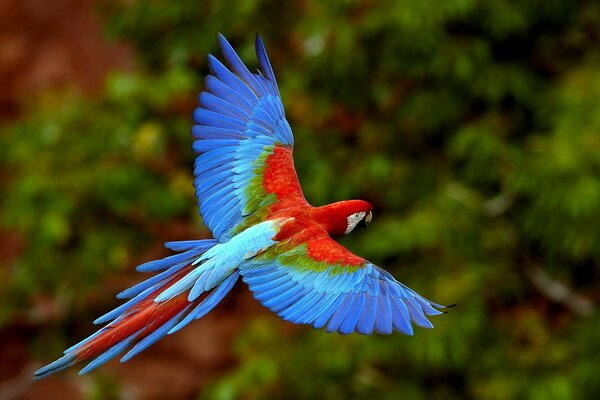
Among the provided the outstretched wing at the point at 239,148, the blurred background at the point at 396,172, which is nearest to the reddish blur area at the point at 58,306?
the blurred background at the point at 396,172

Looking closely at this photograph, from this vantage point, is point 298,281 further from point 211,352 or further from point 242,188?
point 211,352

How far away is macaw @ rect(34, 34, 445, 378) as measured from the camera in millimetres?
1252

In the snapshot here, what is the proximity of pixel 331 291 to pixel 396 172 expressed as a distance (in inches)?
95.4

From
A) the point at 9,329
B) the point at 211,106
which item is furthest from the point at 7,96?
the point at 211,106

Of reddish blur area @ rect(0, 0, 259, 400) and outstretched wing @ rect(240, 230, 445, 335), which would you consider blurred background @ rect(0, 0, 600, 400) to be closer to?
reddish blur area @ rect(0, 0, 259, 400)

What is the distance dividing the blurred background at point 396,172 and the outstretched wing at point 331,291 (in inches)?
76.0

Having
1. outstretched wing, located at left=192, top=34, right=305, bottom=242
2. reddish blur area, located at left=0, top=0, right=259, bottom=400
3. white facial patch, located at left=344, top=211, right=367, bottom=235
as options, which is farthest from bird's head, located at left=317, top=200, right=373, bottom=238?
reddish blur area, located at left=0, top=0, right=259, bottom=400

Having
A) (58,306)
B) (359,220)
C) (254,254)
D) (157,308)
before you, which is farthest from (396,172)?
(157,308)

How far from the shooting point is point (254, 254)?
1.38 metres

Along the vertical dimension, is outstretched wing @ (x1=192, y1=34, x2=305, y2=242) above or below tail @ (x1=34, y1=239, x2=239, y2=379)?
above

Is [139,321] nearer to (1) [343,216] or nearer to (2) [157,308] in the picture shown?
(2) [157,308]

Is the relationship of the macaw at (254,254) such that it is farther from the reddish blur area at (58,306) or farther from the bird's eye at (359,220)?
the reddish blur area at (58,306)

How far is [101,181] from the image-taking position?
359 centimetres

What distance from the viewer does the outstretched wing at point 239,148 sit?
1.53 meters
